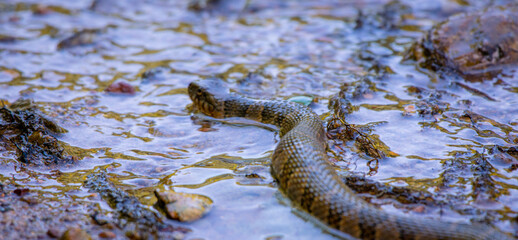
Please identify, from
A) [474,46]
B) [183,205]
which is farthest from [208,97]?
[474,46]

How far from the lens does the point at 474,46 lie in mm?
6863

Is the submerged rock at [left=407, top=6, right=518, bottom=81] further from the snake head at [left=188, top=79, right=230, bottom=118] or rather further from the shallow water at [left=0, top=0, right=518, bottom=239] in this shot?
the snake head at [left=188, top=79, right=230, bottom=118]

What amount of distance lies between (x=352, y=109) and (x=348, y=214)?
2396 mm

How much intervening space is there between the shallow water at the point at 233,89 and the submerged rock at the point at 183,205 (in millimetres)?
90

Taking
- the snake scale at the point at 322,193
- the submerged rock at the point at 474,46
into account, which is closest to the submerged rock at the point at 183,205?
the snake scale at the point at 322,193

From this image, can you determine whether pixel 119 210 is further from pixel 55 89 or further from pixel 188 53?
pixel 188 53

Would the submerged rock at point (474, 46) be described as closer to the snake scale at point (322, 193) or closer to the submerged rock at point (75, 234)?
the snake scale at point (322, 193)

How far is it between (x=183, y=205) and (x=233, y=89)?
3.00m

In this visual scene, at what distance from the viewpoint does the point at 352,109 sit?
5801mm

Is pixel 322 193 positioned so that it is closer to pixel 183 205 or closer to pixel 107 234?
pixel 183 205

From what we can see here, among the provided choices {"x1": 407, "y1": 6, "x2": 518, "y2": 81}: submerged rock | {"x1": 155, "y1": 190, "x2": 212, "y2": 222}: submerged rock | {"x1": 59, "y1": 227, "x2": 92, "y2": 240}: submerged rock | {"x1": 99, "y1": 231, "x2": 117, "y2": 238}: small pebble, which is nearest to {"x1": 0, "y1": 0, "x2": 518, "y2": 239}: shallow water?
{"x1": 155, "y1": 190, "x2": 212, "y2": 222}: submerged rock

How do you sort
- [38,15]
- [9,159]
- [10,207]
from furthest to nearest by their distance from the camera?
[38,15] → [9,159] → [10,207]

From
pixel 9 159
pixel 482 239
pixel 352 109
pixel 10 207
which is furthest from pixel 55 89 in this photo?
pixel 482 239

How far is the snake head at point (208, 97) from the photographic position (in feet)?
19.8
